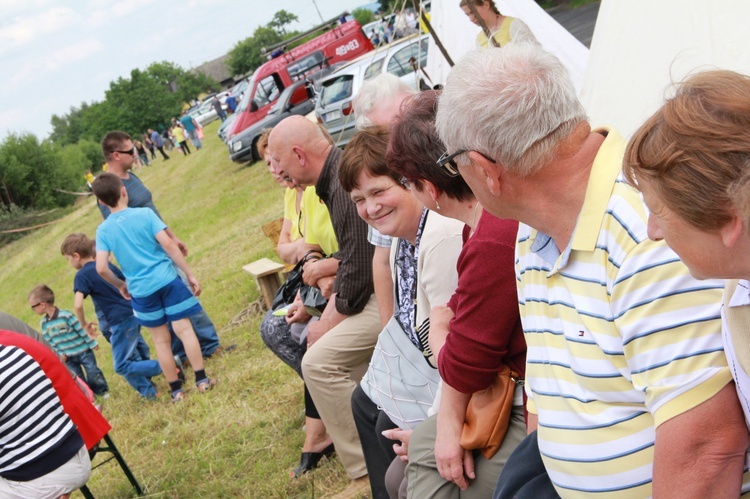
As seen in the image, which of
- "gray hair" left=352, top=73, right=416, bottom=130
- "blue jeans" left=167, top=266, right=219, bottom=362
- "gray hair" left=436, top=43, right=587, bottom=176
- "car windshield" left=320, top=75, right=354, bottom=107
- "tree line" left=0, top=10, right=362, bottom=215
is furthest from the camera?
"tree line" left=0, top=10, right=362, bottom=215

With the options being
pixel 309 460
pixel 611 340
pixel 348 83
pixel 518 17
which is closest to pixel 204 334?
pixel 309 460

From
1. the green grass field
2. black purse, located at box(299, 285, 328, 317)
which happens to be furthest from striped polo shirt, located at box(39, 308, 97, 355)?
black purse, located at box(299, 285, 328, 317)

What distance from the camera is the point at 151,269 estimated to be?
5.66 meters

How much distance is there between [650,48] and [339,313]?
1968 mm

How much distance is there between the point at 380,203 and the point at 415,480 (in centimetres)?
102

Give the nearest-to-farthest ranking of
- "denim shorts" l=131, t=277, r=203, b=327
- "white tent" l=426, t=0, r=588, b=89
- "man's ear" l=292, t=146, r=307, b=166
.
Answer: "man's ear" l=292, t=146, r=307, b=166 → "denim shorts" l=131, t=277, r=203, b=327 → "white tent" l=426, t=0, r=588, b=89

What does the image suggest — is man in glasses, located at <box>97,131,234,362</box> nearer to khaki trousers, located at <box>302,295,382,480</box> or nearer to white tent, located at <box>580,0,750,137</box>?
khaki trousers, located at <box>302,295,382,480</box>

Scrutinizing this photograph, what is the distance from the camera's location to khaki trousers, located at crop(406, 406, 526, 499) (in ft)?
6.59

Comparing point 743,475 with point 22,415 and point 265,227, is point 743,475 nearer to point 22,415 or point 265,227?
point 22,415

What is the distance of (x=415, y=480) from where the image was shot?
2189mm

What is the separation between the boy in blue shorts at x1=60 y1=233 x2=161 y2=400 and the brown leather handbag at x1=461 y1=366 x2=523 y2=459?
15.8ft

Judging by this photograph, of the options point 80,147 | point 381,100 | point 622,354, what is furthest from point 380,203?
point 80,147

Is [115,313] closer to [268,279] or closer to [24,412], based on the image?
[268,279]

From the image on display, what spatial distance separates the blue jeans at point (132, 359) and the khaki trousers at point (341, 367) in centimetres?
323
